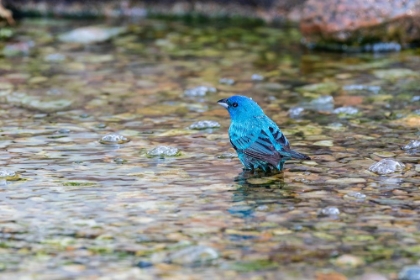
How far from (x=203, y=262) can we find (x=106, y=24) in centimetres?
744

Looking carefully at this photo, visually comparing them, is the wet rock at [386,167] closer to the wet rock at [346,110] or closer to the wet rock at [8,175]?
the wet rock at [346,110]

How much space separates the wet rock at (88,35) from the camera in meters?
9.51

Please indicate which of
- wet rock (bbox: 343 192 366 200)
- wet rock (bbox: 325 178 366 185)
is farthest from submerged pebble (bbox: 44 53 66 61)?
wet rock (bbox: 343 192 366 200)

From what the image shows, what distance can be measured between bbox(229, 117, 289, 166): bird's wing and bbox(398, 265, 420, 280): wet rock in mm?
1588

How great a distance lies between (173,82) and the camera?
298 inches

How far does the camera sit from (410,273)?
3.18 m

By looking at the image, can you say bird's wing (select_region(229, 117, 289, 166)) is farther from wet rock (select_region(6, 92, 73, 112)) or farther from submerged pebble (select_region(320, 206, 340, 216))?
wet rock (select_region(6, 92, 73, 112))

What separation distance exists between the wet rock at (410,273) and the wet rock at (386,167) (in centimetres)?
158

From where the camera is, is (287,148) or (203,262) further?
(287,148)

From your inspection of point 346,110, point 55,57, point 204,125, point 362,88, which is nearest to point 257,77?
point 362,88

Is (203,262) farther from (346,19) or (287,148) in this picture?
(346,19)

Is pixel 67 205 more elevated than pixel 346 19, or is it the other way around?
pixel 346 19

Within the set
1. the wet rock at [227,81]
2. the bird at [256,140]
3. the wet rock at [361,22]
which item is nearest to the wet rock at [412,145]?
the bird at [256,140]

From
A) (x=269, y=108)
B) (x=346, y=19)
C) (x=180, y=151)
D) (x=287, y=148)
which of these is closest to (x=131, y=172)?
(x=180, y=151)
